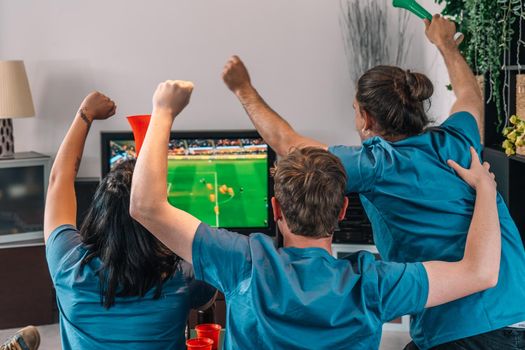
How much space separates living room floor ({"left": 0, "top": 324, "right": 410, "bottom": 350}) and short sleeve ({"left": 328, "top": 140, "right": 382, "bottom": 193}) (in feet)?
8.93

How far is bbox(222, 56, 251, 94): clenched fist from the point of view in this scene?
197 centimetres

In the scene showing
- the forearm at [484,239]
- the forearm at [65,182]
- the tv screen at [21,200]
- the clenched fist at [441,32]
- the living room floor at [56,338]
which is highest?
the clenched fist at [441,32]

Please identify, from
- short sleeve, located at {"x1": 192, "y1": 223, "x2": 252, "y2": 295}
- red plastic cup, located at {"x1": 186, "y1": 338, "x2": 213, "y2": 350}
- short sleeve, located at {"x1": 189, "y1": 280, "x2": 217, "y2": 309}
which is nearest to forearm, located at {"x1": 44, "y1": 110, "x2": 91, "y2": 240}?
short sleeve, located at {"x1": 189, "y1": 280, "x2": 217, "y2": 309}

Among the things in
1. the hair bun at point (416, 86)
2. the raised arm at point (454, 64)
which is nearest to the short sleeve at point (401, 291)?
the hair bun at point (416, 86)

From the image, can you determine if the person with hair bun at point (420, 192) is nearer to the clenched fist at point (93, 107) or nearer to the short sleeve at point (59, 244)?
the clenched fist at point (93, 107)

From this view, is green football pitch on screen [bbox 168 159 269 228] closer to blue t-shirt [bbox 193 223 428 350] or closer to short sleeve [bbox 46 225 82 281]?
short sleeve [bbox 46 225 82 281]

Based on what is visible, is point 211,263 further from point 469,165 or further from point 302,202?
point 469,165

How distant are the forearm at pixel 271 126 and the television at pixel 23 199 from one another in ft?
9.98

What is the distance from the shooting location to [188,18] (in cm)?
512

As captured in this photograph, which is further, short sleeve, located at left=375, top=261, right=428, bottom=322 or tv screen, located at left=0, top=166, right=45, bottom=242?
tv screen, located at left=0, top=166, right=45, bottom=242

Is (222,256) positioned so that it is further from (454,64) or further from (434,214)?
(454,64)

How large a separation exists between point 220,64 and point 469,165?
3.27 m

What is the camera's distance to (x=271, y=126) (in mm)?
2051

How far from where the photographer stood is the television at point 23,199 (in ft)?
15.7
